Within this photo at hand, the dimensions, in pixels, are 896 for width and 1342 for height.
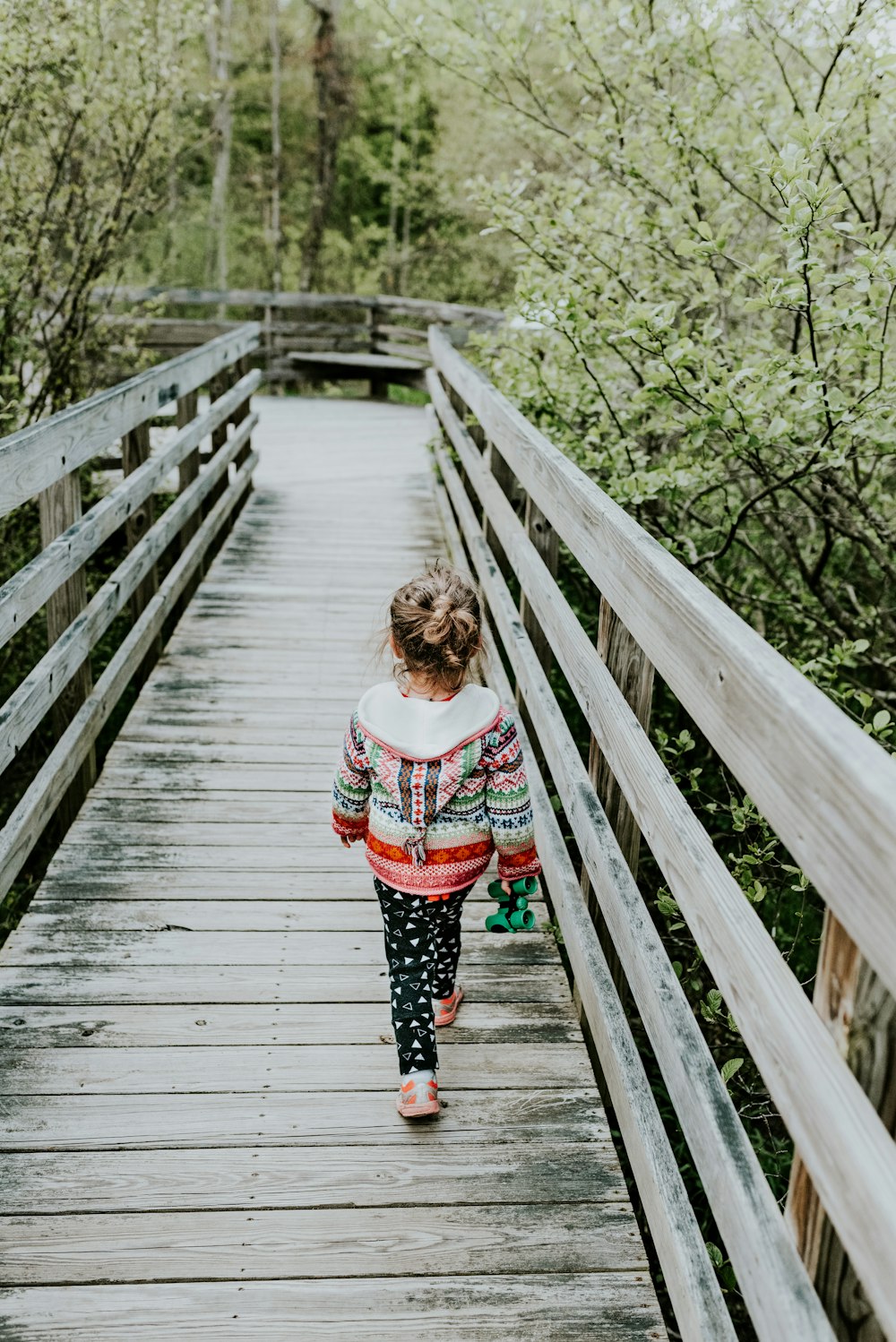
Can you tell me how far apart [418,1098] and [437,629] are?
3.19ft

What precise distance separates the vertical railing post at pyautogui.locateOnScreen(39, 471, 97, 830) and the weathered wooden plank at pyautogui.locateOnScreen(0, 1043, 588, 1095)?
1.17 metres

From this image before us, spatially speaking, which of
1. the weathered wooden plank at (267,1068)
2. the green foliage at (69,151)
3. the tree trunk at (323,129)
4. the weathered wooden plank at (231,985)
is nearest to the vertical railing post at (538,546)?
the weathered wooden plank at (231,985)

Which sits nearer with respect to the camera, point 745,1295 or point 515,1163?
point 745,1295

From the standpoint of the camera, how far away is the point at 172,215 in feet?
70.8

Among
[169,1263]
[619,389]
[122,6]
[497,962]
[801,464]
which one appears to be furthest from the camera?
[122,6]

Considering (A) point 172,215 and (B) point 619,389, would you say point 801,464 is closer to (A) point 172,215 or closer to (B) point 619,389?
(B) point 619,389

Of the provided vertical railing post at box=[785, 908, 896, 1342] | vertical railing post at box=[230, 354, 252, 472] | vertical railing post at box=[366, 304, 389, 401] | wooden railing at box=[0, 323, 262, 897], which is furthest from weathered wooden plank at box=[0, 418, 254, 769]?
vertical railing post at box=[366, 304, 389, 401]

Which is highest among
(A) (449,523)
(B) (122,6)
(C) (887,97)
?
(B) (122,6)

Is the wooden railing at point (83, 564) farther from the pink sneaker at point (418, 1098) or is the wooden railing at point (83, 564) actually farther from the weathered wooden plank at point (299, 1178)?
the pink sneaker at point (418, 1098)

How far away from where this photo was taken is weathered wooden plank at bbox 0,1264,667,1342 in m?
1.95

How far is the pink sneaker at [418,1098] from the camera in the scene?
2402mm

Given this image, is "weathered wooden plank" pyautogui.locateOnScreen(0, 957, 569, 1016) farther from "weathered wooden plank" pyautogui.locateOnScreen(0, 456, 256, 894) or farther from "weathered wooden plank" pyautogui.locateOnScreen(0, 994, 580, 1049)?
"weathered wooden plank" pyautogui.locateOnScreen(0, 456, 256, 894)

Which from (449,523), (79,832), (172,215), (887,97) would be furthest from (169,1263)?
(172,215)

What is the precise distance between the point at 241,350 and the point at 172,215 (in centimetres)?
1593
